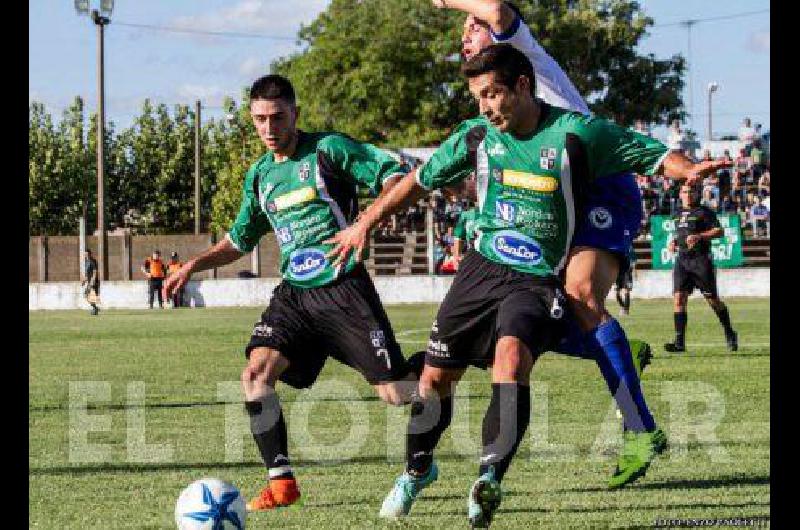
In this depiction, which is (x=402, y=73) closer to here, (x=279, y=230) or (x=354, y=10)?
(x=354, y=10)

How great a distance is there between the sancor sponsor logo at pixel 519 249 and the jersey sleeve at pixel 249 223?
1.94m

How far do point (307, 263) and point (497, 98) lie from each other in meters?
1.77

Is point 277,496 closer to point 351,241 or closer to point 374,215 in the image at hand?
point 351,241

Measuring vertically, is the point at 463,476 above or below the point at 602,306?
below

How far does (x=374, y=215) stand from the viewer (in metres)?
7.29

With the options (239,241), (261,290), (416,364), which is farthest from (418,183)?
(261,290)

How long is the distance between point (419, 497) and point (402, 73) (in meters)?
62.9

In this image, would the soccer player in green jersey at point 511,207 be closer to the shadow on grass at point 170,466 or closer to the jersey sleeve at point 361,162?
the jersey sleeve at point 361,162

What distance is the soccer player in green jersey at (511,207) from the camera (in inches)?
284

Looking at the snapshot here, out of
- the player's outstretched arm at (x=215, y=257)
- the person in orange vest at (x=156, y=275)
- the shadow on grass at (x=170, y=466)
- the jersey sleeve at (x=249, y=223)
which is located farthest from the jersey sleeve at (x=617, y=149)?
the person in orange vest at (x=156, y=275)

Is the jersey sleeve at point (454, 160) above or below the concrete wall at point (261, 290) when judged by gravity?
above
